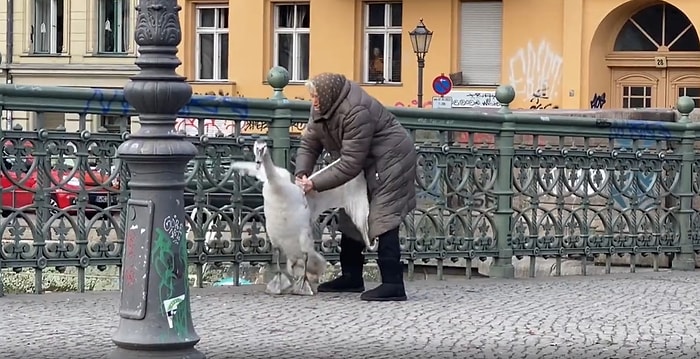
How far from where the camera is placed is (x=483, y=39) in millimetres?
35438

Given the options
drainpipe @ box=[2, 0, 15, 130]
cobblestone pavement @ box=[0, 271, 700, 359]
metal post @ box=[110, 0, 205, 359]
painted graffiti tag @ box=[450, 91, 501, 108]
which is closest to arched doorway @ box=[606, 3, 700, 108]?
painted graffiti tag @ box=[450, 91, 501, 108]

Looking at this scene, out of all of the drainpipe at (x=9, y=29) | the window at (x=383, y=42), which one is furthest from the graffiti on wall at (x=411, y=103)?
the drainpipe at (x=9, y=29)

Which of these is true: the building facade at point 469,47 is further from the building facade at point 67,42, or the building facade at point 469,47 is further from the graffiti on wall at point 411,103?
the building facade at point 67,42

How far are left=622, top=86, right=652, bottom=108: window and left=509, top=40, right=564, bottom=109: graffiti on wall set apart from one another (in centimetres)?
163

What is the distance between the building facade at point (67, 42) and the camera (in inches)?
1662

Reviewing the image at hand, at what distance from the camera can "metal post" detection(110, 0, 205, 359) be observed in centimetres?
678

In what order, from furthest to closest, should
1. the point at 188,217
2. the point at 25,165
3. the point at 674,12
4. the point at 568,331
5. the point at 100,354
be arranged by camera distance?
the point at 674,12, the point at 188,217, the point at 25,165, the point at 568,331, the point at 100,354

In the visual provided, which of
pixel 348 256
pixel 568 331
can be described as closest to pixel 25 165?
pixel 348 256

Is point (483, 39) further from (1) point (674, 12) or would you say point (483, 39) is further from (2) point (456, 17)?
(1) point (674, 12)

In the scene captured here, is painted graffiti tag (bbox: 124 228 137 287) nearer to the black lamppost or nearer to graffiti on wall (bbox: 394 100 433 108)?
the black lamppost

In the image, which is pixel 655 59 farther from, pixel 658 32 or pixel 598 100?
pixel 598 100

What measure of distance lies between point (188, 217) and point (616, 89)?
2518 centimetres

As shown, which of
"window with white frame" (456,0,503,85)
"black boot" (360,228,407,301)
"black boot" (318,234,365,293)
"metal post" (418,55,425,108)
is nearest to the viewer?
"black boot" (360,228,407,301)

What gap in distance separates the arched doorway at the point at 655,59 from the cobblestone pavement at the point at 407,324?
22.5 meters
